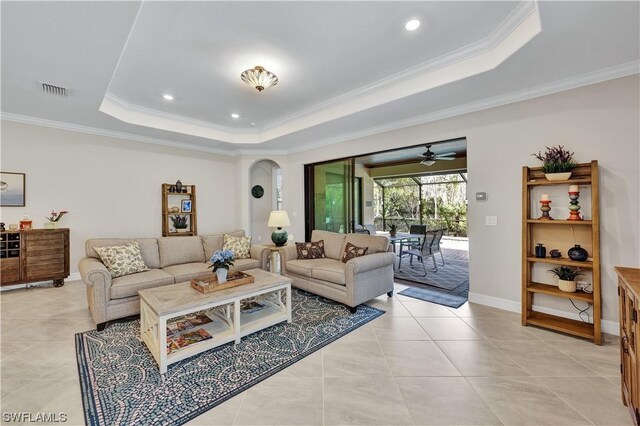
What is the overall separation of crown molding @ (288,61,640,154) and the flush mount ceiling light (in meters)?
2.16

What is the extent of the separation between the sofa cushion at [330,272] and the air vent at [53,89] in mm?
3854

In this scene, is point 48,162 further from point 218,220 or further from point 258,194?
point 258,194

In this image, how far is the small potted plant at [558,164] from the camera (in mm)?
2788

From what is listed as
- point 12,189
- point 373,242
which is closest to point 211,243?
point 373,242

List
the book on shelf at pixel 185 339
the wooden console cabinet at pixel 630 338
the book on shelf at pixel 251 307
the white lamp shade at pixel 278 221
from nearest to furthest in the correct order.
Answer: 1. the wooden console cabinet at pixel 630 338
2. the book on shelf at pixel 185 339
3. the book on shelf at pixel 251 307
4. the white lamp shade at pixel 278 221

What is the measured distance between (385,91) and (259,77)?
65.0 inches

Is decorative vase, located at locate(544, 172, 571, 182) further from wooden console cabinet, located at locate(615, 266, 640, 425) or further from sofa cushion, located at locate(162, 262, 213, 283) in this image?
sofa cushion, located at locate(162, 262, 213, 283)

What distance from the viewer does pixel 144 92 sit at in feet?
12.6

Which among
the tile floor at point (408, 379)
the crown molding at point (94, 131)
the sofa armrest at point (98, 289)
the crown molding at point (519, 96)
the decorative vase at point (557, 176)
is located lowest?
the tile floor at point (408, 379)

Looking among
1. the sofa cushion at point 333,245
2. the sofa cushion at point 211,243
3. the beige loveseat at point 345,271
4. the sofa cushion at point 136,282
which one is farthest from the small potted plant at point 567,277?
the sofa cushion at point 211,243

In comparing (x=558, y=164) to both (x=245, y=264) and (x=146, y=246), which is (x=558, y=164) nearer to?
(x=245, y=264)

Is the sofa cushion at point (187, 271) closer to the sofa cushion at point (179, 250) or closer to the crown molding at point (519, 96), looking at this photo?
the sofa cushion at point (179, 250)

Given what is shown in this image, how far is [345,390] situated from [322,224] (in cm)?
435

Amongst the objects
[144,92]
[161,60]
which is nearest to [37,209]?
[144,92]
